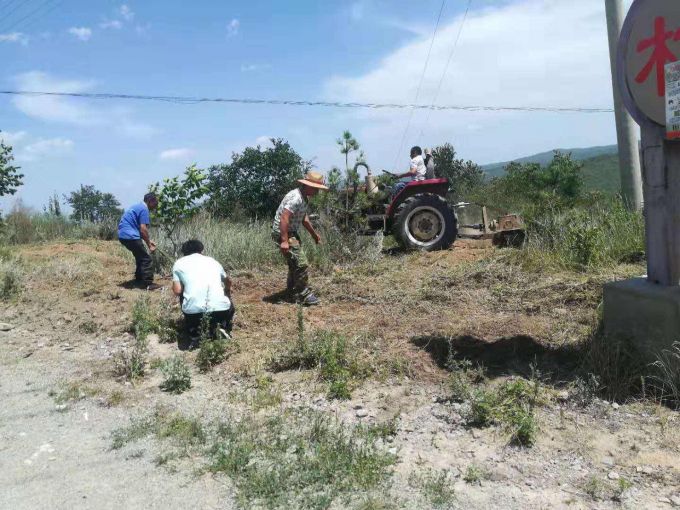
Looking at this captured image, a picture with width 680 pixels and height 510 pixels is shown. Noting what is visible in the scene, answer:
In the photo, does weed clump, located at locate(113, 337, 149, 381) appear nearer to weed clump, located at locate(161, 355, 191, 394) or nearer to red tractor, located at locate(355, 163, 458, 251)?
weed clump, located at locate(161, 355, 191, 394)

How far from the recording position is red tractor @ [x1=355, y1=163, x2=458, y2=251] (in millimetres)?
9781

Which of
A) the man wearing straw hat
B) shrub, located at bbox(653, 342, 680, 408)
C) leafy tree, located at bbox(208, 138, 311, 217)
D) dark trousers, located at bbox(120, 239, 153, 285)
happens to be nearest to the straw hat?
the man wearing straw hat

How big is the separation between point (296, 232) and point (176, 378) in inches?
106

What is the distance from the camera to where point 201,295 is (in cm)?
595

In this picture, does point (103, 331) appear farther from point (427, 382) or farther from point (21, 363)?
point (427, 382)

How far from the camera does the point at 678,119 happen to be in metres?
3.99

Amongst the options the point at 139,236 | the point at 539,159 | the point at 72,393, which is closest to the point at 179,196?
the point at 139,236

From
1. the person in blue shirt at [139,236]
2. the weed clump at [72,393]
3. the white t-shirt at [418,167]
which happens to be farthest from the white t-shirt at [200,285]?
the white t-shirt at [418,167]

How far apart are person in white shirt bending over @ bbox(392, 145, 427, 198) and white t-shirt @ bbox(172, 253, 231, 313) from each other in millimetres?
4793

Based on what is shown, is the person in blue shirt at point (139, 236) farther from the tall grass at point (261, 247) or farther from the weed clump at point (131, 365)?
the weed clump at point (131, 365)

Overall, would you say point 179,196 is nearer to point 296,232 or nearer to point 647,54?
point 296,232

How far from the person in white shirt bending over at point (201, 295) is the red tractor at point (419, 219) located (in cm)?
411

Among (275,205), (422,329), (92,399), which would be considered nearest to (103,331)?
(92,399)

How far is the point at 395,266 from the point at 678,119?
4885 mm
